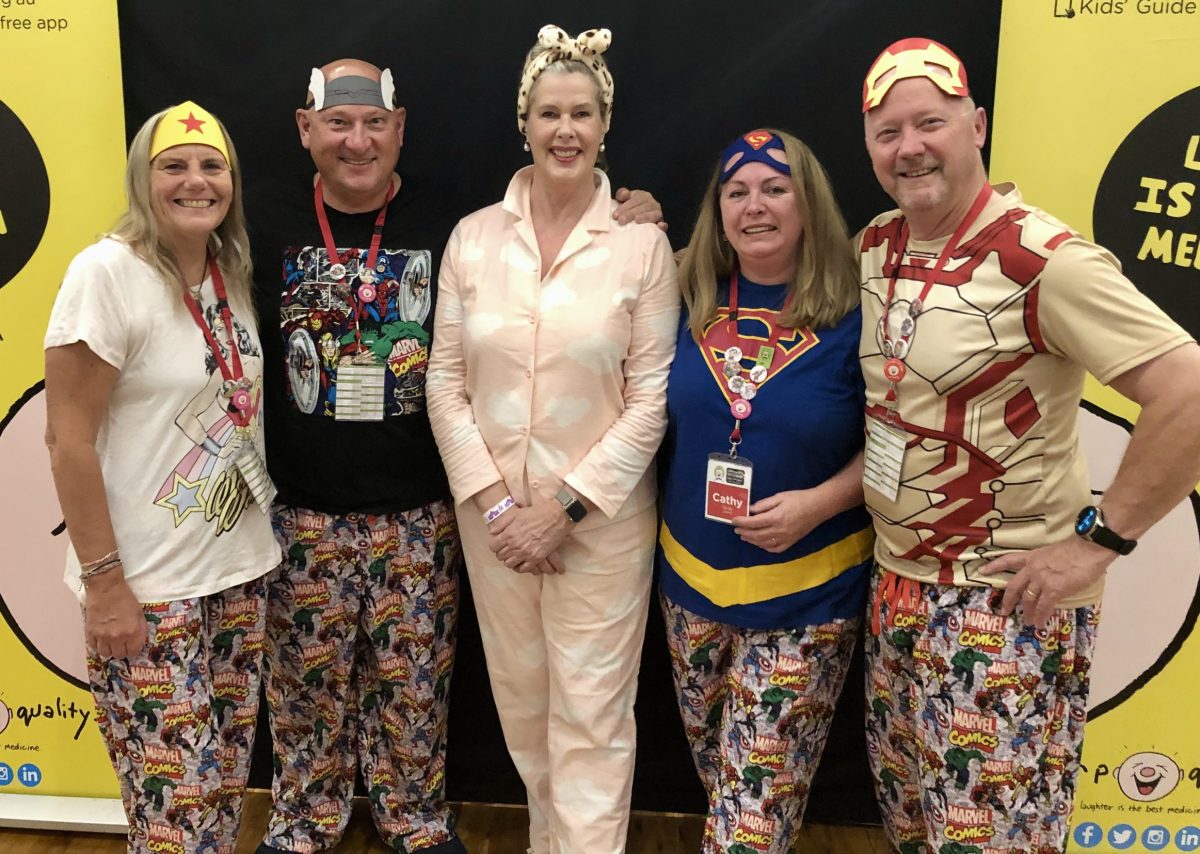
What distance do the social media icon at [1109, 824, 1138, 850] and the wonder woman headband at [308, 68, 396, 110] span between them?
8.88 ft

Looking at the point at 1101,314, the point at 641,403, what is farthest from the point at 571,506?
the point at 1101,314

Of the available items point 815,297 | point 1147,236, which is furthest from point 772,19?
point 1147,236

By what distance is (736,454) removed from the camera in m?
1.88

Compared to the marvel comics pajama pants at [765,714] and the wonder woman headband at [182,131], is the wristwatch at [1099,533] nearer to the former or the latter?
the marvel comics pajama pants at [765,714]

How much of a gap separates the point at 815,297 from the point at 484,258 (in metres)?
0.74

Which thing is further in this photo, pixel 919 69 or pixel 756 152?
pixel 756 152

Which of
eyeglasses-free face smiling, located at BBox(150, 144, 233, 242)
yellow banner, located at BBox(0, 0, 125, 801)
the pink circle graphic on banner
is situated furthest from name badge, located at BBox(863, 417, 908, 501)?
the pink circle graphic on banner

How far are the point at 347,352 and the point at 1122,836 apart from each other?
8.01 feet

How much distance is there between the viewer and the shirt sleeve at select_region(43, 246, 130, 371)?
1663 mm

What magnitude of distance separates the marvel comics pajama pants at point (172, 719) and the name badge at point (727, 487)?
1.03 m

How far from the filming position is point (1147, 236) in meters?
2.26

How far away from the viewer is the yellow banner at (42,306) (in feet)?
7.89

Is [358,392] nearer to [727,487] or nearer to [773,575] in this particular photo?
[727,487]

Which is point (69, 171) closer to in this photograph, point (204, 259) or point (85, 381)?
point (204, 259)
